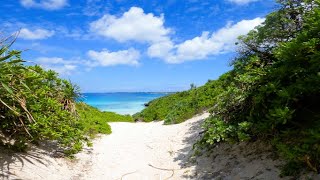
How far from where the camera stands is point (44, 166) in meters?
7.57

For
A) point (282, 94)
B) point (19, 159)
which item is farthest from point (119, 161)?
point (282, 94)

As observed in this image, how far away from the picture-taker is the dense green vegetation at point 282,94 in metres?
5.62

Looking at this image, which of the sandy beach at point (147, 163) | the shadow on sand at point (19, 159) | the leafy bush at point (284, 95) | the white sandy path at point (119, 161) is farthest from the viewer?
the white sandy path at point (119, 161)

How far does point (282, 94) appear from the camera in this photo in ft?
18.8

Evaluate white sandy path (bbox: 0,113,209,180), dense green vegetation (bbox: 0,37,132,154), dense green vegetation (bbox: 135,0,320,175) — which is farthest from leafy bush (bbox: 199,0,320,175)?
dense green vegetation (bbox: 0,37,132,154)

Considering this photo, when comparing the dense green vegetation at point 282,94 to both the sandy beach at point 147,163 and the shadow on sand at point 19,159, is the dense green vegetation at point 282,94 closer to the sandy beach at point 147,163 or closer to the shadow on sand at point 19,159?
the sandy beach at point 147,163

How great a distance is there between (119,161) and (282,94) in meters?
5.22

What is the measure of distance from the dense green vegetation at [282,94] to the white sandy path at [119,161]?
4.23ft

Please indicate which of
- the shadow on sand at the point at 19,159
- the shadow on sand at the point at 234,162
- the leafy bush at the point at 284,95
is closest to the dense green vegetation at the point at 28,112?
the shadow on sand at the point at 19,159

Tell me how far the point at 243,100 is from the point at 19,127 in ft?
17.2

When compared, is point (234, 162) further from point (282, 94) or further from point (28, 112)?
point (28, 112)

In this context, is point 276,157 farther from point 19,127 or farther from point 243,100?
point 19,127

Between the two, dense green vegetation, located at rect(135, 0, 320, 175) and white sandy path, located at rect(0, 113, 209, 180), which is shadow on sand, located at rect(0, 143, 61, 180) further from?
dense green vegetation, located at rect(135, 0, 320, 175)

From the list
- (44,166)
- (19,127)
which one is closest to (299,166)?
(44,166)
